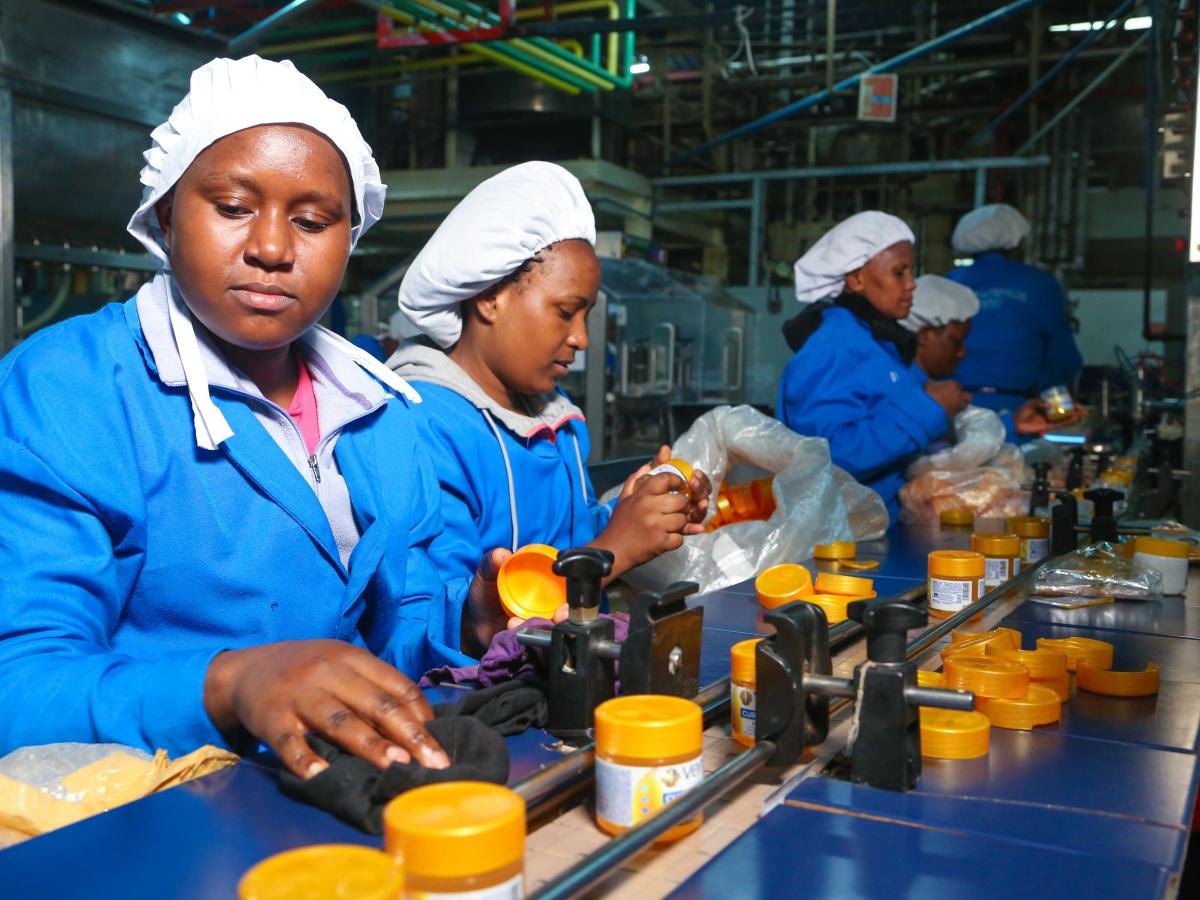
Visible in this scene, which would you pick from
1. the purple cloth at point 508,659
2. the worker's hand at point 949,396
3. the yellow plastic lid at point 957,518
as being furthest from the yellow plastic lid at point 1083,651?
the worker's hand at point 949,396

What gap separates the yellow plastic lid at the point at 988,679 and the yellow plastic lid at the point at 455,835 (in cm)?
67

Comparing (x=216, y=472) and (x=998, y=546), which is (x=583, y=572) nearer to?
(x=216, y=472)

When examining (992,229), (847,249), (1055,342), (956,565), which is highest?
(992,229)

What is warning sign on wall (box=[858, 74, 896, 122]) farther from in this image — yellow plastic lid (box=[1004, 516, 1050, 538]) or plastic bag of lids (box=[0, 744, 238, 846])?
plastic bag of lids (box=[0, 744, 238, 846])

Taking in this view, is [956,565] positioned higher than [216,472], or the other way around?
[216,472]

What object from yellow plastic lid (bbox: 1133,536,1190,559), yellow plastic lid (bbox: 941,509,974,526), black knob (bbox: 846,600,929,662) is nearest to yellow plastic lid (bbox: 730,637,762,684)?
black knob (bbox: 846,600,929,662)

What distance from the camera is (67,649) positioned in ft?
3.22

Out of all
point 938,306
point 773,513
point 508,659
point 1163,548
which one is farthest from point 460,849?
point 938,306

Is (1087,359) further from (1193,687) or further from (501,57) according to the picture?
(1193,687)

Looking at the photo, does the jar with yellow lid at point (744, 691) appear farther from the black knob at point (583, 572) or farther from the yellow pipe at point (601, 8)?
the yellow pipe at point (601, 8)

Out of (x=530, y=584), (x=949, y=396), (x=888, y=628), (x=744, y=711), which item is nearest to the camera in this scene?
(x=888, y=628)

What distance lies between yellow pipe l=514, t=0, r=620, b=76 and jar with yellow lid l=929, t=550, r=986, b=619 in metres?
3.88

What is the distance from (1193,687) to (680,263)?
9340 mm

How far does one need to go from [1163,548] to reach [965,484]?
3.61ft
